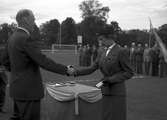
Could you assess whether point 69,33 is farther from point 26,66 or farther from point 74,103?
point 26,66

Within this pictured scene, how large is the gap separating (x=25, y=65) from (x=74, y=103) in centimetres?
110

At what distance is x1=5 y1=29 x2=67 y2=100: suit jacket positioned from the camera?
4180mm

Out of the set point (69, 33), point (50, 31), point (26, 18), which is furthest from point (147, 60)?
point (50, 31)

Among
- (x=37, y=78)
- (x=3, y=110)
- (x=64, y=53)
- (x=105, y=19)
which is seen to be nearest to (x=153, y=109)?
(x=3, y=110)

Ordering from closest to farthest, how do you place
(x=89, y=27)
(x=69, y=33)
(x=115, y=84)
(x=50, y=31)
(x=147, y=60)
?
(x=115, y=84) < (x=147, y=60) < (x=89, y=27) < (x=69, y=33) < (x=50, y=31)

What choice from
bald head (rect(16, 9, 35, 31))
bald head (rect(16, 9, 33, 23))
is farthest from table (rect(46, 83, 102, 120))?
bald head (rect(16, 9, 33, 23))

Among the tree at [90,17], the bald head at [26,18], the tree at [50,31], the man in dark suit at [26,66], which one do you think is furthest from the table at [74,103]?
the tree at [50,31]

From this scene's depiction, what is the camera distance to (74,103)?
4.94m

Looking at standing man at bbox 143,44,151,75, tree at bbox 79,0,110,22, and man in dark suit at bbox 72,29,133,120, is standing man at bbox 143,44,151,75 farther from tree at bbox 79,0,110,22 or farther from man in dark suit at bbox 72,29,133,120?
tree at bbox 79,0,110,22

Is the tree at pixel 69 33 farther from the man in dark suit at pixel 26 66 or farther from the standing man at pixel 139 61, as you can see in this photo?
the man in dark suit at pixel 26 66

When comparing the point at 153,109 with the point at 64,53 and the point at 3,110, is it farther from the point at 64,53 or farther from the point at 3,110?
the point at 64,53

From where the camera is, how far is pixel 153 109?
9172 mm

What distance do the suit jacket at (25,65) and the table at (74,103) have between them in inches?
28.0

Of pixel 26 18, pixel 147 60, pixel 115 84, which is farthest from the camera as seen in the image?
pixel 147 60
